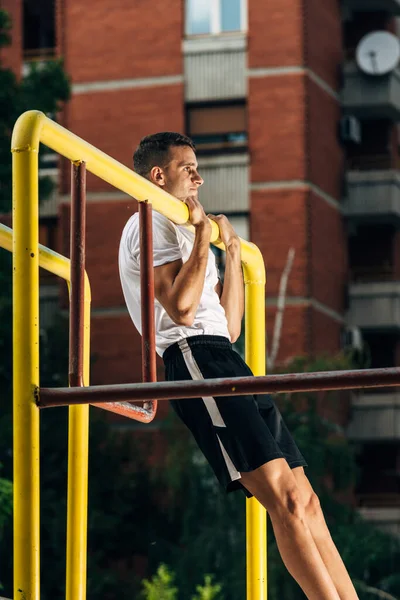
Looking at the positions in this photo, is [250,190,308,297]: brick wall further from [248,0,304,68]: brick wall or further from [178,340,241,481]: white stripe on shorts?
[178,340,241,481]: white stripe on shorts

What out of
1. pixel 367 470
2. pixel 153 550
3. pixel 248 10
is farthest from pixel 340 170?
pixel 153 550

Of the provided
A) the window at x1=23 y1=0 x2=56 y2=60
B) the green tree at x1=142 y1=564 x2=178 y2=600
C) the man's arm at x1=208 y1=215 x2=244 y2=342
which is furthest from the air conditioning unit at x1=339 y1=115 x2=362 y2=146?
the man's arm at x1=208 y1=215 x2=244 y2=342

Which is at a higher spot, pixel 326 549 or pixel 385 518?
pixel 326 549

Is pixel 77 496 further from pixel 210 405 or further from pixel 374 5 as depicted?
pixel 374 5

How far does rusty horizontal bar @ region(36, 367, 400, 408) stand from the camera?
3.27 meters

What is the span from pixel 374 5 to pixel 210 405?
27.3 m

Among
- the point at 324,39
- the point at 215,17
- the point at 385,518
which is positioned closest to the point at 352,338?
the point at 385,518

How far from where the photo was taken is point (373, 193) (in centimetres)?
2938

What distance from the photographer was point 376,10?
3114 centimetres

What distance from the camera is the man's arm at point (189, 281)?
13.5 feet

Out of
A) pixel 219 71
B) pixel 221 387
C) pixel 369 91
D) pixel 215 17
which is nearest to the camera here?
pixel 221 387

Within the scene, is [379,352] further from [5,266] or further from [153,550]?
[5,266]

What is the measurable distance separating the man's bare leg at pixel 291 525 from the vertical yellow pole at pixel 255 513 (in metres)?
0.49

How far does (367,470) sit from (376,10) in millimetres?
9199
